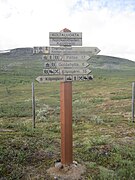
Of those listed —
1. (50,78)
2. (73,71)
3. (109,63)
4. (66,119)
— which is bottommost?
(66,119)

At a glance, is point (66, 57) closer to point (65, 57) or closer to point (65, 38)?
point (65, 57)

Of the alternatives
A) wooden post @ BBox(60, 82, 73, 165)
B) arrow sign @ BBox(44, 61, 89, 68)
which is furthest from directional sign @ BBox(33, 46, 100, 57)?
wooden post @ BBox(60, 82, 73, 165)

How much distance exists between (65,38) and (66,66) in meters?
0.57

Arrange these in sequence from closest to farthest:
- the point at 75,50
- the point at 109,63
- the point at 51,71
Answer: the point at 51,71, the point at 75,50, the point at 109,63

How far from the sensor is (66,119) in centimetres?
605

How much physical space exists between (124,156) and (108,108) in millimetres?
9845

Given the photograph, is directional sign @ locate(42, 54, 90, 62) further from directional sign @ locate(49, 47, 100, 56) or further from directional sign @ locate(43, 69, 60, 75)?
directional sign @ locate(43, 69, 60, 75)

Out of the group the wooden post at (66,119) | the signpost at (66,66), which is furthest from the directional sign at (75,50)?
the wooden post at (66,119)

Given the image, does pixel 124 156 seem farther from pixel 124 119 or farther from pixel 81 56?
pixel 124 119

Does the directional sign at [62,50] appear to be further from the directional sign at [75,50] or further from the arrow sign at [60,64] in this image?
the arrow sign at [60,64]

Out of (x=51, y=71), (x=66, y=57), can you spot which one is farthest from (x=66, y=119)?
(x=66, y=57)

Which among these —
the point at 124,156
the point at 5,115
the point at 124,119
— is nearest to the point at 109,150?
the point at 124,156

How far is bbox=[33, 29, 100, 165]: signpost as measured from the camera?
5.91 meters

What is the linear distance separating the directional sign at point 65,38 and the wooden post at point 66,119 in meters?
0.81
